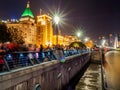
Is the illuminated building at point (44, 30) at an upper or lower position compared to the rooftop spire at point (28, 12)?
lower

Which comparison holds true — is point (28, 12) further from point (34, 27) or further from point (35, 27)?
point (34, 27)

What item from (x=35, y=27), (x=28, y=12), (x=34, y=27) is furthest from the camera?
(x=28, y=12)

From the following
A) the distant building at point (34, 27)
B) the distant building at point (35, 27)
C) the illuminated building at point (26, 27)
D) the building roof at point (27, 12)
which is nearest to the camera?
the illuminated building at point (26, 27)

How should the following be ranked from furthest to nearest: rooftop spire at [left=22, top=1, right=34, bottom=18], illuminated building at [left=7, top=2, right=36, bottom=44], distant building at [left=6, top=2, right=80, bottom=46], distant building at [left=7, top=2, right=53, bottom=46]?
rooftop spire at [left=22, top=1, right=34, bottom=18] → distant building at [left=6, top=2, right=80, bottom=46] → distant building at [left=7, top=2, right=53, bottom=46] → illuminated building at [left=7, top=2, right=36, bottom=44]

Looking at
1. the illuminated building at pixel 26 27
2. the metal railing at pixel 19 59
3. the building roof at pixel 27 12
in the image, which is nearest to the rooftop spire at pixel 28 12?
the building roof at pixel 27 12

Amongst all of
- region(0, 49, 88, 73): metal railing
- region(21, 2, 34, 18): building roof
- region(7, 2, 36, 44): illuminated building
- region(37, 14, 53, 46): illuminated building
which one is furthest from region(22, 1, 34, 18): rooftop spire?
region(0, 49, 88, 73): metal railing

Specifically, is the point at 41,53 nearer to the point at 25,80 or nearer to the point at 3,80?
→ the point at 25,80

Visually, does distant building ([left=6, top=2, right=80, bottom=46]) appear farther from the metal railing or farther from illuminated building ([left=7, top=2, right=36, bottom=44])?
the metal railing

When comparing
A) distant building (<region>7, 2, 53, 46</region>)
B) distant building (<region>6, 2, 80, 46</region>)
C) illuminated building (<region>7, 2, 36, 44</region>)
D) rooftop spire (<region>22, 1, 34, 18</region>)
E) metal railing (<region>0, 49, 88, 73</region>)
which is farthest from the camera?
rooftop spire (<region>22, 1, 34, 18</region>)

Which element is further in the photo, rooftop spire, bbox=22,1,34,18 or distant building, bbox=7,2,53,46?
rooftop spire, bbox=22,1,34,18

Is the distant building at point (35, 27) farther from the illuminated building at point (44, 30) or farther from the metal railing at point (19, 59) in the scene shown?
the metal railing at point (19, 59)

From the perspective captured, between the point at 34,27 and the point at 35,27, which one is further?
the point at 35,27

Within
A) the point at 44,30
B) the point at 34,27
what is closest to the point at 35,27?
the point at 34,27

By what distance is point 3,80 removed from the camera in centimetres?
809
